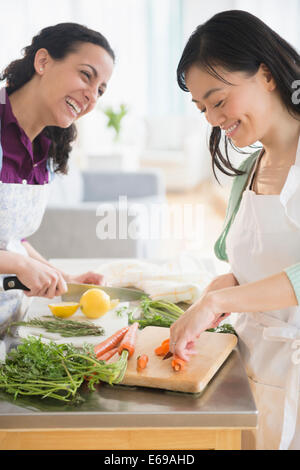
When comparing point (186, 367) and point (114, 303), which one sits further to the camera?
point (114, 303)

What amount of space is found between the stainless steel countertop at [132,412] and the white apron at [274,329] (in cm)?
22

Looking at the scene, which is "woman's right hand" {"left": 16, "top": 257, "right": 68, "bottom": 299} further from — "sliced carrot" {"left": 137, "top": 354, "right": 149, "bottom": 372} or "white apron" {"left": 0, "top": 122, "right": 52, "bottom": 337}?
"sliced carrot" {"left": 137, "top": 354, "right": 149, "bottom": 372}

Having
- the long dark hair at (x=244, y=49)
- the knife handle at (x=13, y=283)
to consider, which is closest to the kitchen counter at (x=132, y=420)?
the knife handle at (x=13, y=283)

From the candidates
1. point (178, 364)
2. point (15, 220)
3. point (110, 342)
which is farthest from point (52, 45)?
point (178, 364)

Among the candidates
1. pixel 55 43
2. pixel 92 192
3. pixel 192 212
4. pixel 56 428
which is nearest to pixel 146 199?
pixel 92 192

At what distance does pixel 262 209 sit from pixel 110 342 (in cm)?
47

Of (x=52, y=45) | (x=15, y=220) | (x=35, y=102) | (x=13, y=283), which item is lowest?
(x=13, y=283)

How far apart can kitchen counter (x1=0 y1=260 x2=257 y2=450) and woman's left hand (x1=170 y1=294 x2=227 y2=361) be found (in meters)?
0.09

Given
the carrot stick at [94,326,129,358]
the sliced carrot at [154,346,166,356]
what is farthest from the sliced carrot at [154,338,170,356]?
the carrot stick at [94,326,129,358]

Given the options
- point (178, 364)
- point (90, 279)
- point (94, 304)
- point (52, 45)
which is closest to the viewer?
point (178, 364)

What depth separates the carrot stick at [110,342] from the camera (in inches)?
44.9

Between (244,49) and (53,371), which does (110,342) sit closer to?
(53,371)

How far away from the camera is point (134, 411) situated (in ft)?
3.12

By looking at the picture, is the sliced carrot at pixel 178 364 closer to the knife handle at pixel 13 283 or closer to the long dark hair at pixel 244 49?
the knife handle at pixel 13 283
